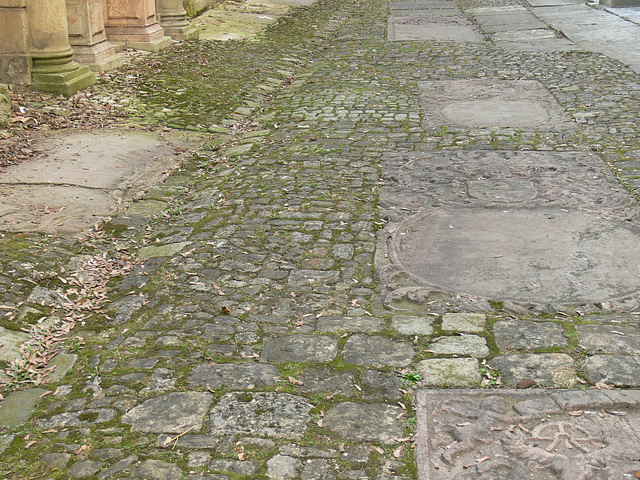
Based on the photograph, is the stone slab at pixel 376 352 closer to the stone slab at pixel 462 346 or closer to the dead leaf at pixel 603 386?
the stone slab at pixel 462 346

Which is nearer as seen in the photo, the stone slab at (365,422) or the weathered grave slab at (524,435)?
the weathered grave slab at (524,435)

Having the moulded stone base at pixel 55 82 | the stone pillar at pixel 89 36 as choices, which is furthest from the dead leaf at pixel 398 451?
the stone pillar at pixel 89 36

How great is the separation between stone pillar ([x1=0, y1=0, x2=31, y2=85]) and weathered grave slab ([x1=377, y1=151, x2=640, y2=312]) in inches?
219

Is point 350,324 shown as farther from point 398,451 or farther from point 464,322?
point 398,451

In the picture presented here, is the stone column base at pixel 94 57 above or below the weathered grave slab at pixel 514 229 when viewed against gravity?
above

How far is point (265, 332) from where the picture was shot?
445 centimetres

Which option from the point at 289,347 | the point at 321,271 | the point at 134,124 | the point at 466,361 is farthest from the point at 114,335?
the point at 134,124

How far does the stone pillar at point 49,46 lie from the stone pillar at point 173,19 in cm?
455

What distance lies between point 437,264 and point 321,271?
87cm

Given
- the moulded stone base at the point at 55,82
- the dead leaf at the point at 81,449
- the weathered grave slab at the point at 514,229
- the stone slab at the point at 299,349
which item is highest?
the moulded stone base at the point at 55,82

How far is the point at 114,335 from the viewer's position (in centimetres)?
452

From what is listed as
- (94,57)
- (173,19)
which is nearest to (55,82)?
(94,57)

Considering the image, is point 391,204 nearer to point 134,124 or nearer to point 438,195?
point 438,195

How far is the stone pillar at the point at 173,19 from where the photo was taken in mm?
14273
